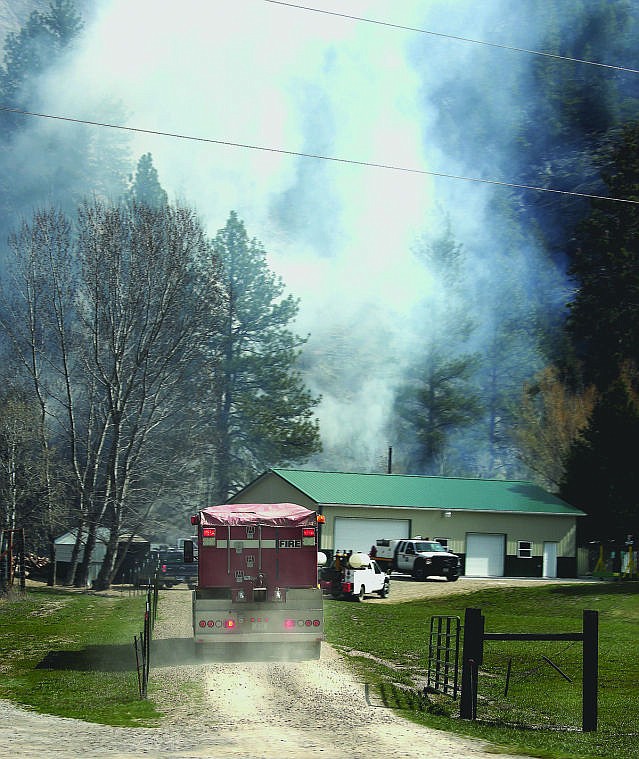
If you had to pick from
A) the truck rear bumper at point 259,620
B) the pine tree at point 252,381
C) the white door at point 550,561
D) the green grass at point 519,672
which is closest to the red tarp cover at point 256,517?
the truck rear bumper at point 259,620

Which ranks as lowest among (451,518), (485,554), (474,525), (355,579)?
(355,579)

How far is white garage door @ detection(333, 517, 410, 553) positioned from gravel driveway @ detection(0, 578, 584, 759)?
35.3m

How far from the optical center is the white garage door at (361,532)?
57.6 metres

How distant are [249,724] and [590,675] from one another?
4842mm

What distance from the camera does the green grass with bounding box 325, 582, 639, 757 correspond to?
598 inches

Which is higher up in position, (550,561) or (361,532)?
(361,532)

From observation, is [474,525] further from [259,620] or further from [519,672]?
[259,620]

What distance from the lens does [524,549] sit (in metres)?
61.3

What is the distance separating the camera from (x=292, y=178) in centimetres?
14888

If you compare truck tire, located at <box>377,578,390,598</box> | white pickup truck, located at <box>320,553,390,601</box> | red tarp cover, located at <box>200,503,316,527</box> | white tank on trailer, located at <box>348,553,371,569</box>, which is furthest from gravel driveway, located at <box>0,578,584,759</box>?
truck tire, located at <box>377,578,390,598</box>

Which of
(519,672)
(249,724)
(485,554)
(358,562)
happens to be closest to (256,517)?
(519,672)

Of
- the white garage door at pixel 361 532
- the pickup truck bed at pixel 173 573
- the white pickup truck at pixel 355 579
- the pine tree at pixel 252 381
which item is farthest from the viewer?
the pine tree at pixel 252 381

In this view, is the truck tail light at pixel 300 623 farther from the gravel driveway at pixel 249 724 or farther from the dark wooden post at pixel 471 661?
the dark wooden post at pixel 471 661

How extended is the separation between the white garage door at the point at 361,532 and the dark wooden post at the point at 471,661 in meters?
40.7
